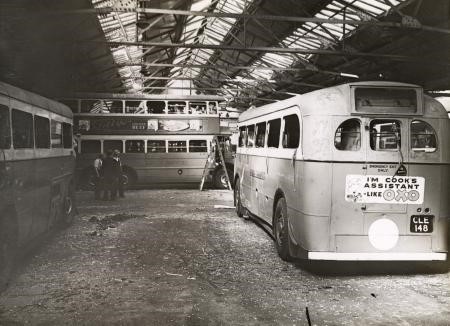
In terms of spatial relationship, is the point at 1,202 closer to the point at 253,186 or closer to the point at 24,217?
the point at 24,217

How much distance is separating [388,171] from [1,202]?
4.70 meters

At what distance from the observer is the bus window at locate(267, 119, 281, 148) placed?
23.2 ft

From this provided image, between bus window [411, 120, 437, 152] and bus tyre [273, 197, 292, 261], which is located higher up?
bus window [411, 120, 437, 152]

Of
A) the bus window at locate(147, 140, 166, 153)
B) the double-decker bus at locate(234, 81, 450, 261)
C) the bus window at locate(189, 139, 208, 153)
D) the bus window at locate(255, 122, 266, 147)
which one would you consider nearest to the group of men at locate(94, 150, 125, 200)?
the bus window at locate(147, 140, 166, 153)

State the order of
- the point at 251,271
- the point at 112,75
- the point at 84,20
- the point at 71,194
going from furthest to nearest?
the point at 112,75 → the point at 84,20 → the point at 71,194 → the point at 251,271

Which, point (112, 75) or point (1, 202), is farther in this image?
point (112, 75)

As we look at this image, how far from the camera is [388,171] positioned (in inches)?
217

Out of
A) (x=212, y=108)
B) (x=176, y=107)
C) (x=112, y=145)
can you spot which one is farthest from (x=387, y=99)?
(x=112, y=145)

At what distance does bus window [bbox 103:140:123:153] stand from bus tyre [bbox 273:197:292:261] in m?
11.9

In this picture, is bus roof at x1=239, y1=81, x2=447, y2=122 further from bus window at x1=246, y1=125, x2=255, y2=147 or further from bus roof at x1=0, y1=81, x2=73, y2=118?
bus roof at x1=0, y1=81, x2=73, y2=118

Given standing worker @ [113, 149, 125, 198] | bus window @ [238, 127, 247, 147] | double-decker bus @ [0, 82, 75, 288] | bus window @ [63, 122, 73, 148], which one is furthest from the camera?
standing worker @ [113, 149, 125, 198]

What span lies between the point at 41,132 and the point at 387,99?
17.3ft

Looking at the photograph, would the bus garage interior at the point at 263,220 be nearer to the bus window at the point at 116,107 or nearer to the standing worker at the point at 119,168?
the standing worker at the point at 119,168

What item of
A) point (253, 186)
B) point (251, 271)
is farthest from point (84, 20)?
point (251, 271)
